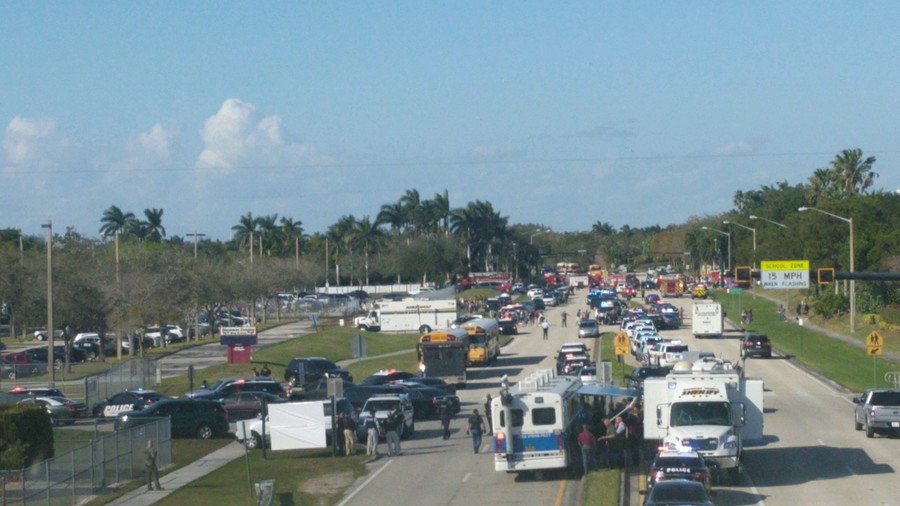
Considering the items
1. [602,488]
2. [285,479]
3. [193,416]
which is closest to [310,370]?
[193,416]

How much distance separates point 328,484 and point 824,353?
47.4 meters

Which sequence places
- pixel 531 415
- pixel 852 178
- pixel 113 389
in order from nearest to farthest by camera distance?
pixel 531 415 → pixel 113 389 → pixel 852 178

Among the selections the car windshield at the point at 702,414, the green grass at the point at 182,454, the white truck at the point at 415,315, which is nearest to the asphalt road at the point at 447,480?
the car windshield at the point at 702,414

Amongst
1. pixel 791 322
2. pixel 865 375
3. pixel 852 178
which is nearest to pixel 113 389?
pixel 865 375

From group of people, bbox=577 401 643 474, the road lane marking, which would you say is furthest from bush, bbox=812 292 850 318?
the road lane marking

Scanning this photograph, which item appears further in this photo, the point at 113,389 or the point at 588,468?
the point at 113,389

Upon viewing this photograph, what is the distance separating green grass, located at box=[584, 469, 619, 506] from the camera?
27594mm

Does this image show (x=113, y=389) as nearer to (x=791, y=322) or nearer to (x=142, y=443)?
(x=142, y=443)

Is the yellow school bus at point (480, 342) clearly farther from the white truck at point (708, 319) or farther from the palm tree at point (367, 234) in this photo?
the palm tree at point (367, 234)

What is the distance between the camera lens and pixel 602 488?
1160 inches

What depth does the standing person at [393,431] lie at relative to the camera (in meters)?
38.9

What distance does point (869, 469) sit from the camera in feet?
109

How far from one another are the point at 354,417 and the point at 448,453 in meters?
4.18

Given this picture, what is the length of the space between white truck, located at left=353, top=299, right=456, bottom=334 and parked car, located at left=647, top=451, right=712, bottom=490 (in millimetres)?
60889
